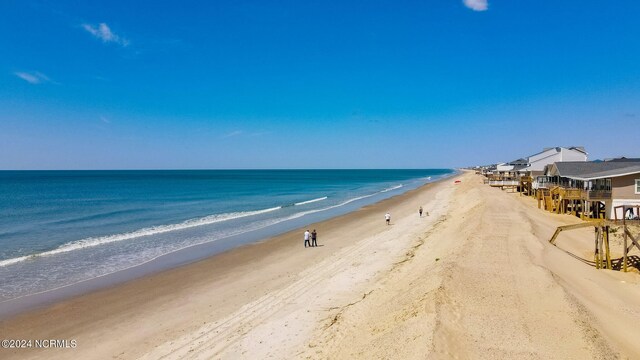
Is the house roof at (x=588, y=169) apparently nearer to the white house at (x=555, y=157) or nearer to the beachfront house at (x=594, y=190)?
the beachfront house at (x=594, y=190)

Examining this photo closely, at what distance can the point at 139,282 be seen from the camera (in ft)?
65.9

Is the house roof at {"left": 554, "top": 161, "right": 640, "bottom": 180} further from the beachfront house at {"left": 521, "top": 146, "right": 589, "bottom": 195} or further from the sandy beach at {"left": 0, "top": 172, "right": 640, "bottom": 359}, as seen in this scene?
the beachfront house at {"left": 521, "top": 146, "right": 589, "bottom": 195}

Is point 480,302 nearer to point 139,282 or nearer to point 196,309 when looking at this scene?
point 196,309

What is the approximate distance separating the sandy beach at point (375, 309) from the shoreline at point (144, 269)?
3.11ft

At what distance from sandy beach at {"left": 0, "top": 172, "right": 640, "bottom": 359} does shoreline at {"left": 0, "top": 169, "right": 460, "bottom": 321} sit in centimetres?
95

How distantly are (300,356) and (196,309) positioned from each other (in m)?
7.25

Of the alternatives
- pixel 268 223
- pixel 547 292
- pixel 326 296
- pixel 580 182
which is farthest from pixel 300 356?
pixel 580 182

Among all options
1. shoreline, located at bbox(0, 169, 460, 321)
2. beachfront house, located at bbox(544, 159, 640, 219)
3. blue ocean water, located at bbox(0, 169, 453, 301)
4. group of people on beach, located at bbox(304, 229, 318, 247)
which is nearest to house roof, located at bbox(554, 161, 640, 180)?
beachfront house, located at bbox(544, 159, 640, 219)

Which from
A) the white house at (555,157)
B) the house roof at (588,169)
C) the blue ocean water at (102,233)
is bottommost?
the blue ocean water at (102,233)

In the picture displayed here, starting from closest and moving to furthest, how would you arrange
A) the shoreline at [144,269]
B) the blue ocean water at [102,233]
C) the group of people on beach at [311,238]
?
the shoreline at [144,269] < the blue ocean water at [102,233] < the group of people on beach at [311,238]

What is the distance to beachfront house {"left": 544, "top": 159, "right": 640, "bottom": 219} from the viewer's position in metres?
29.4

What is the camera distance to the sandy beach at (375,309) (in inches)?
383

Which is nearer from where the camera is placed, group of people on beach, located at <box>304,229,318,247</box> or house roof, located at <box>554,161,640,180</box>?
group of people on beach, located at <box>304,229,318,247</box>

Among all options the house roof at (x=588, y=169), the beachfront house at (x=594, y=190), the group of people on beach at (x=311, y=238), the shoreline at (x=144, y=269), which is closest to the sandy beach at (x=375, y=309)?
the shoreline at (x=144, y=269)
